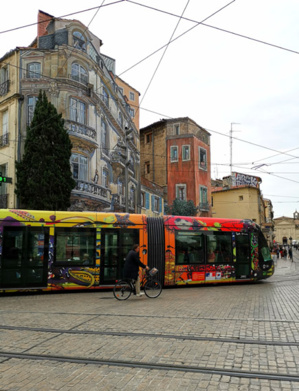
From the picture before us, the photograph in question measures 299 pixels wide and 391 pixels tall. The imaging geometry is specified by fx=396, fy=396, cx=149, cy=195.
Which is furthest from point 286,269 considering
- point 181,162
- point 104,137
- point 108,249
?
point 108,249

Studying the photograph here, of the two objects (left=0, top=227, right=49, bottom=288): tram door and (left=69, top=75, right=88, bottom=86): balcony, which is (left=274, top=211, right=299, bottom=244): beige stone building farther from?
(left=0, top=227, right=49, bottom=288): tram door

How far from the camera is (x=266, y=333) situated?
7.13 meters

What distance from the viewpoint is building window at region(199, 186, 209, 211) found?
40812 mm

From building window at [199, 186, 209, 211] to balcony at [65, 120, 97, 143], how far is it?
19910 mm

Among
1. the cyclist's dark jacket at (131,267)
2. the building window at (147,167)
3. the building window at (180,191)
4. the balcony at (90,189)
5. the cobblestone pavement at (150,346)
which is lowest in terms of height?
the cobblestone pavement at (150,346)

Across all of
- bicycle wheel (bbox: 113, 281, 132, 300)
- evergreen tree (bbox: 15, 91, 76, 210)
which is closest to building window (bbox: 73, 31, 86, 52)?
evergreen tree (bbox: 15, 91, 76, 210)

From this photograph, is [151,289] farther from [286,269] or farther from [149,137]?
[149,137]

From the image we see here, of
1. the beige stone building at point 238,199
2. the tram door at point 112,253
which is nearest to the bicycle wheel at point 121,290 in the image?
the tram door at point 112,253

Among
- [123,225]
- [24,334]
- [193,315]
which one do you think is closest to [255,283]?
[123,225]

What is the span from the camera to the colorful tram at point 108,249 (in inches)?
521

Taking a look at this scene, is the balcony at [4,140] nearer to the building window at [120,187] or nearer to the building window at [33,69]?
the building window at [33,69]

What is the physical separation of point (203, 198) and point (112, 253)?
28.3 meters

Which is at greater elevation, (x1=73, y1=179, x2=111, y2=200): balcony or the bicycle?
(x1=73, y1=179, x2=111, y2=200): balcony

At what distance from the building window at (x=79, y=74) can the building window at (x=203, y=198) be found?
20854mm
